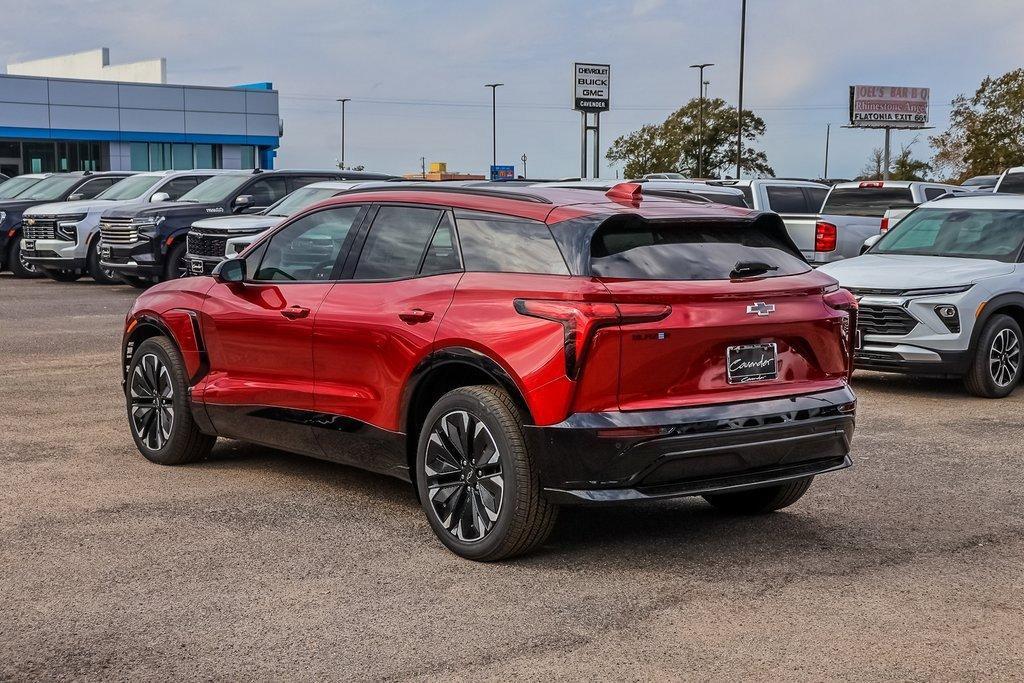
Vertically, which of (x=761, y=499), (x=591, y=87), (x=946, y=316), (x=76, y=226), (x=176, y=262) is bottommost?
(x=761, y=499)

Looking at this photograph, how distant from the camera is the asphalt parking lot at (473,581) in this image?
4.79 meters

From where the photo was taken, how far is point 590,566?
236 inches

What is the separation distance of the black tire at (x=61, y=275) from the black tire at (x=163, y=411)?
18334 millimetres

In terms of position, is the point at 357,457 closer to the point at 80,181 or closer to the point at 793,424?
the point at 793,424

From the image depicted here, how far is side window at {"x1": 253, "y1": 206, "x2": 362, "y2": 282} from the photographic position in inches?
281

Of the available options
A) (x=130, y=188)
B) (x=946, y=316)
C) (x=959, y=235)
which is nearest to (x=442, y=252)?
(x=946, y=316)

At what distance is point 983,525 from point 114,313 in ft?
46.5

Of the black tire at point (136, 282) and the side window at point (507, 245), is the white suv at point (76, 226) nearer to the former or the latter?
the black tire at point (136, 282)

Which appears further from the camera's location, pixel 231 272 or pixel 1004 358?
pixel 1004 358

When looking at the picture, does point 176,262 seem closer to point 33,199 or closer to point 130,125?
point 33,199

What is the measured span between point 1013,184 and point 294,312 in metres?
16.6

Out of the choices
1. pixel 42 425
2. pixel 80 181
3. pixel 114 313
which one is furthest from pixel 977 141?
pixel 42 425

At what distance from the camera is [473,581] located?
226 inches

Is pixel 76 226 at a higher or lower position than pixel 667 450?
higher
